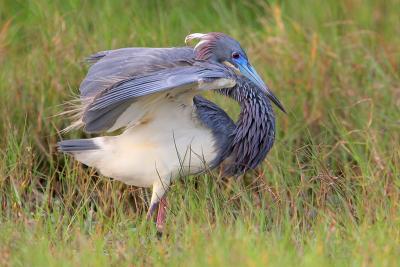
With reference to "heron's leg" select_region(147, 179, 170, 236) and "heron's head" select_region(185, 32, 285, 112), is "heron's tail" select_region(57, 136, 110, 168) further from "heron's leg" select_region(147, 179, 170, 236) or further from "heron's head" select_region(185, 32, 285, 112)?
"heron's head" select_region(185, 32, 285, 112)

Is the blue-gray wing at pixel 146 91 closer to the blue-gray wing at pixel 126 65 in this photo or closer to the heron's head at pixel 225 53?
the blue-gray wing at pixel 126 65

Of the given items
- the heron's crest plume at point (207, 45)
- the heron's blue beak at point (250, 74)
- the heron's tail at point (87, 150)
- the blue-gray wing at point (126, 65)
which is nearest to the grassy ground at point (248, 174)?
the heron's tail at point (87, 150)

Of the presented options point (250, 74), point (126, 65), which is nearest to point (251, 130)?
point (250, 74)

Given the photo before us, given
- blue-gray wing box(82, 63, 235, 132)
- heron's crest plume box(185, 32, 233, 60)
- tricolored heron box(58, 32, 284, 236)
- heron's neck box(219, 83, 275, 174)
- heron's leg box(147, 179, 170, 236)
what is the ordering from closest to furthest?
blue-gray wing box(82, 63, 235, 132) < tricolored heron box(58, 32, 284, 236) < heron's leg box(147, 179, 170, 236) < heron's neck box(219, 83, 275, 174) < heron's crest plume box(185, 32, 233, 60)

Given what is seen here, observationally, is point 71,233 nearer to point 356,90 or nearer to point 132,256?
point 132,256

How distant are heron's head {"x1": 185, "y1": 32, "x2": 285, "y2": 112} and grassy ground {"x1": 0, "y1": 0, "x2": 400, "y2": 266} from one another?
0.49 meters

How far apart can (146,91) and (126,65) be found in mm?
485

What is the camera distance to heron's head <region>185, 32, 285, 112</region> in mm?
5289

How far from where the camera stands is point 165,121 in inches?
195

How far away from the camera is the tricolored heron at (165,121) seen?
475 centimetres

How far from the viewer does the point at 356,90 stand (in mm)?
6438

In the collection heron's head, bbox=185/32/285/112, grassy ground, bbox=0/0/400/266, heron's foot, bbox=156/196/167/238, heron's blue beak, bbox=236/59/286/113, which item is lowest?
heron's foot, bbox=156/196/167/238

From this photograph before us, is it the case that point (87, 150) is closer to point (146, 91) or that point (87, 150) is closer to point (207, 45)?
point (146, 91)

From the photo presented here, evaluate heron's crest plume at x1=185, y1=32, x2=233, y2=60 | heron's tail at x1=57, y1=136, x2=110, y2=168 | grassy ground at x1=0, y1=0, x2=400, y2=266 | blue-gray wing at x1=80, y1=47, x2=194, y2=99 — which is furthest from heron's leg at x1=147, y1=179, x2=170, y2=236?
heron's crest plume at x1=185, y1=32, x2=233, y2=60
